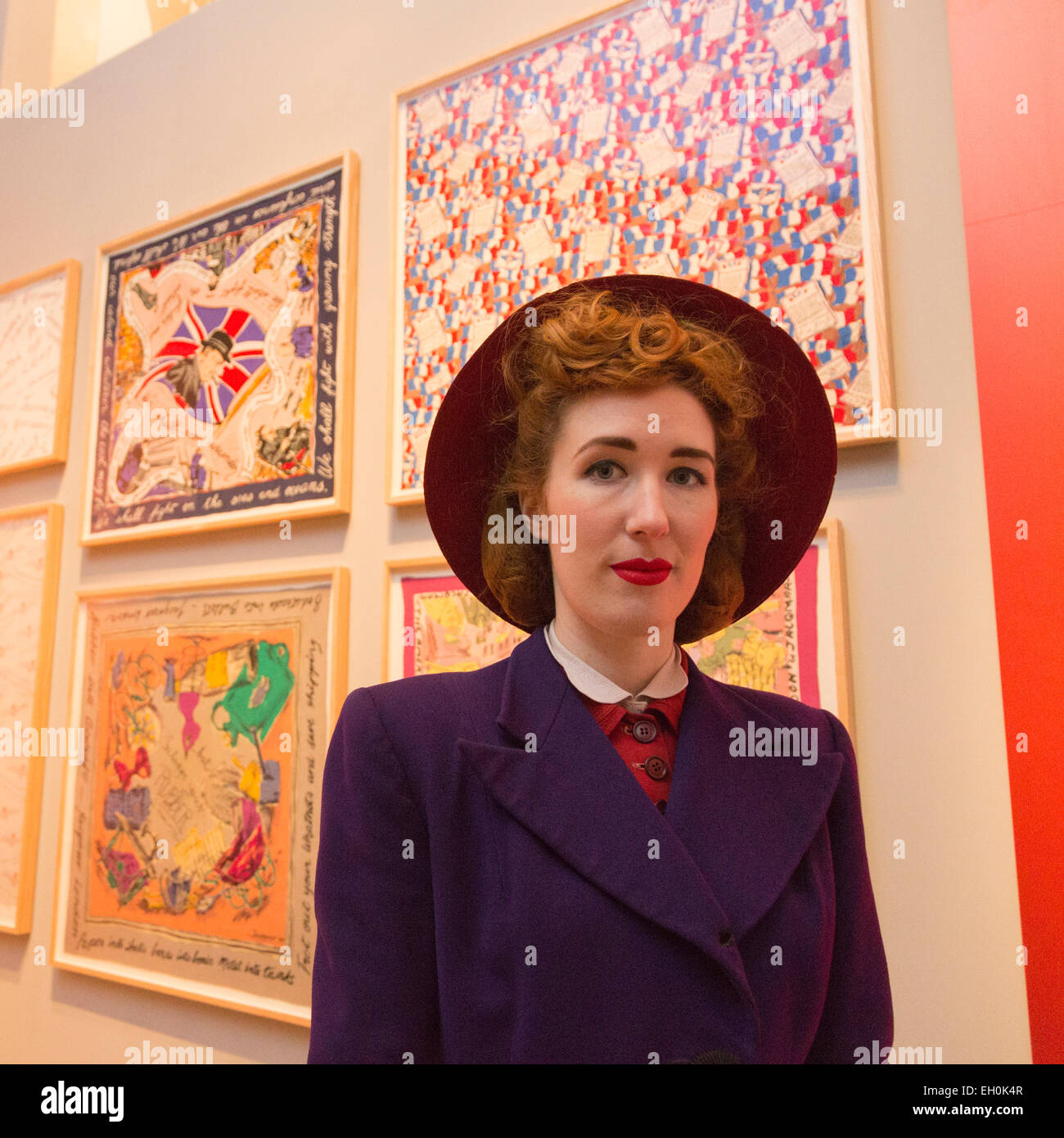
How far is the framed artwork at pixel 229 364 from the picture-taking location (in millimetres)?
1977

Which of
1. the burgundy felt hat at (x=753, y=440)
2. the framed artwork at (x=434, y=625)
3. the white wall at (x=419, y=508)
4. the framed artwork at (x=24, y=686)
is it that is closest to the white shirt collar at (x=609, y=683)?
the burgundy felt hat at (x=753, y=440)

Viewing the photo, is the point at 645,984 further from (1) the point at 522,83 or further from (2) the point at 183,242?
(2) the point at 183,242

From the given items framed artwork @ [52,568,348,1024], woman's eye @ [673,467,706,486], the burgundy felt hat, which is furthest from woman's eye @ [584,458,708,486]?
framed artwork @ [52,568,348,1024]

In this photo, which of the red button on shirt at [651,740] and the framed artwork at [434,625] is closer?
the red button on shirt at [651,740]

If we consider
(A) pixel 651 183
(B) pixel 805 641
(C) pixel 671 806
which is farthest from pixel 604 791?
(A) pixel 651 183

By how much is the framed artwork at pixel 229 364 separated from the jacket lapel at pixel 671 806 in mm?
1139

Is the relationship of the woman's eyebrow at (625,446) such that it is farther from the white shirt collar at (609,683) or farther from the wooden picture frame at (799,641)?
the wooden picture frame at (799,641)

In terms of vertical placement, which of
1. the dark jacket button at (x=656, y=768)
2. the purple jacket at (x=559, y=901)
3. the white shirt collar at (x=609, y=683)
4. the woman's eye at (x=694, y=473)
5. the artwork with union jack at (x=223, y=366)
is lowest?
the purple jacket at (x=559, y=901)

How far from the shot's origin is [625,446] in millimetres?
848

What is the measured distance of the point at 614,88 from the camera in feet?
5.68

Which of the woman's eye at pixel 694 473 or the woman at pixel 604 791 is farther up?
the woman's eye at pixel 694 473

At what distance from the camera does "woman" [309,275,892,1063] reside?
782 millimetres
